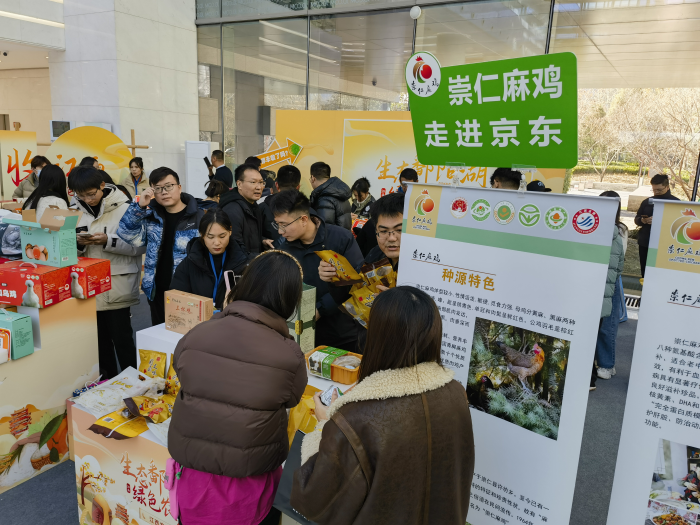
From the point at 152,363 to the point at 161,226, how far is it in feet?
3.32

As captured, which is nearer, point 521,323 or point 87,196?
point 521,323

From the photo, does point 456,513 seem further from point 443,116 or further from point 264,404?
point 443,116

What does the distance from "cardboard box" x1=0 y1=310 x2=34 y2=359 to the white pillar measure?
707cm

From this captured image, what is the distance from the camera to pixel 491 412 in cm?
161

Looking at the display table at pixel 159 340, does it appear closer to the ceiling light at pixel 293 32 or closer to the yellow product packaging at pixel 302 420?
the yellow product packaging at pixel 302 420

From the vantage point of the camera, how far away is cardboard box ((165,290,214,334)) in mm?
2322

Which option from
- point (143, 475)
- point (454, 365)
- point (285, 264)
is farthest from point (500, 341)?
point (143, 475)

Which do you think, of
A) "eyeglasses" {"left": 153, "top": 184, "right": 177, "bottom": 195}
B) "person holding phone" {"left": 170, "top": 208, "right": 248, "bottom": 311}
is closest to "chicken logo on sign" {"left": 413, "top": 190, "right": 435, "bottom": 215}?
"person holding phone" {"left": 170, "top": 208, "right": 248, "bottom": 311}

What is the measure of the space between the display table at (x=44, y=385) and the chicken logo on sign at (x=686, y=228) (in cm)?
282

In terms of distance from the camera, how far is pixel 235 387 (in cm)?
138

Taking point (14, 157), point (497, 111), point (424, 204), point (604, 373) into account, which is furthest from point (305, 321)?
point (14, 157)

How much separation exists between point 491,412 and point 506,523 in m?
0.35

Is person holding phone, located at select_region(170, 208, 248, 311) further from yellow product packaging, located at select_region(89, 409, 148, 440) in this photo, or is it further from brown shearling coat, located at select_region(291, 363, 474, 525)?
brown shearling coat, located at select_region(291, 363, 474, 525)

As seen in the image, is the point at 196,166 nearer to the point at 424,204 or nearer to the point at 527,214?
the point at 424,204
